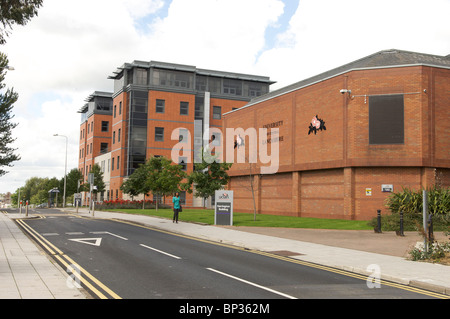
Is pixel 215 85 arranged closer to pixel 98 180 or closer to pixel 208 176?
pixel 98 180

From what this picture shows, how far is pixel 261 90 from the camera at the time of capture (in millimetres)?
71438

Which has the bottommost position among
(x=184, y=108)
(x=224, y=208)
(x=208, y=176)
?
(x=224, y=208)

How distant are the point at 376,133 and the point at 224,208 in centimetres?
1297

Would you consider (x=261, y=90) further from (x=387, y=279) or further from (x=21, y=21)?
(x=387, y=279)

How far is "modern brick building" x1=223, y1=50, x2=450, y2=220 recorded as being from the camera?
3019cm

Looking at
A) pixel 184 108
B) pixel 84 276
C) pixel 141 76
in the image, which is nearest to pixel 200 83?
pixel 184 108

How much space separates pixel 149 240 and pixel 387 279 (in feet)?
A: 33.0

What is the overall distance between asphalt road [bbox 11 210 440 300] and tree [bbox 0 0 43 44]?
948 centimetres

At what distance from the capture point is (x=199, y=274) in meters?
10.3

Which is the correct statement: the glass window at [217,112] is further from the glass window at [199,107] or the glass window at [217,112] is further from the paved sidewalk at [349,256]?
the paved sidewalk at [349,256]

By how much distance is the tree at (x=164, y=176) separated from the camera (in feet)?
151

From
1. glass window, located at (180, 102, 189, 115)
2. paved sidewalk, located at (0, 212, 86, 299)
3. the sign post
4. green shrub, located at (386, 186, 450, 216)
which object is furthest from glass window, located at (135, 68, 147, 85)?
paved sidewalk, located at (0, 212, 86, 299)

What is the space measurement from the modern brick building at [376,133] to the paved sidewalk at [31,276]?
77.4 ft
